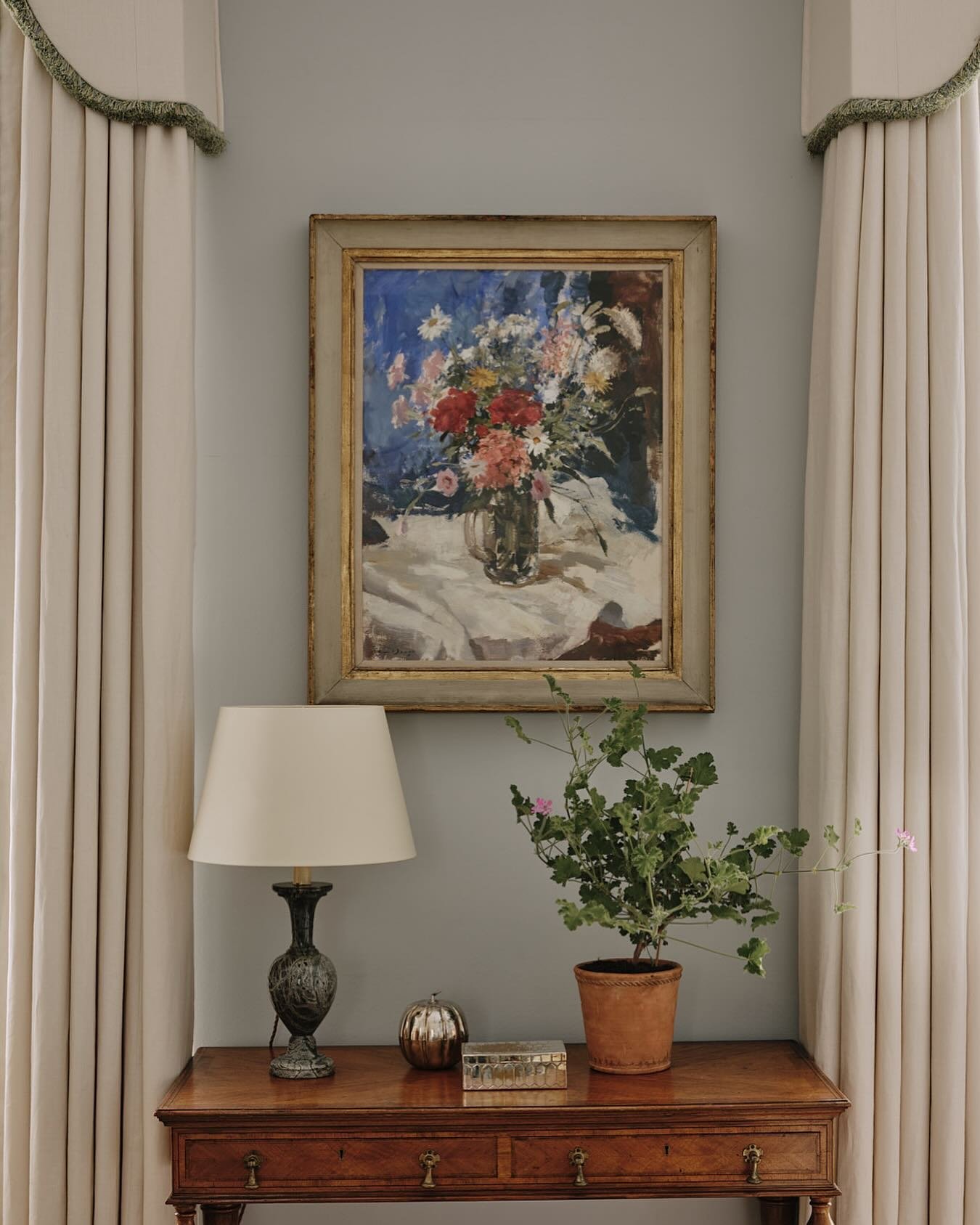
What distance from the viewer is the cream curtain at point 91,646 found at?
2.06 m

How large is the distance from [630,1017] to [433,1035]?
34 cm

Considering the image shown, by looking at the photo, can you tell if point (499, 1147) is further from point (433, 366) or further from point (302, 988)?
point (433, 366)

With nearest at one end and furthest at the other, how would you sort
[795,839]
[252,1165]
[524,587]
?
[252,1165]
[795,839]
[524,587]

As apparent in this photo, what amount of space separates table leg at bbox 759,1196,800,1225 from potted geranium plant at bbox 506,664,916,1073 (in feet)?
1.27

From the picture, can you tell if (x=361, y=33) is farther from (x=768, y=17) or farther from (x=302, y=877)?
(x=302, y=877)

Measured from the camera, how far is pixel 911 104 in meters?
2.14

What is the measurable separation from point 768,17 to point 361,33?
2.63ft

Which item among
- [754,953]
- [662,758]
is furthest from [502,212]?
[754,953]

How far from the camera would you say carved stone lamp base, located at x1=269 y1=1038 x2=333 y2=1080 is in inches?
78.9

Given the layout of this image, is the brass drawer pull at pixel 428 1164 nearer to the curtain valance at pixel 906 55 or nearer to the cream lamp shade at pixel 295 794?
the cream lamp shade at pixel 295 794

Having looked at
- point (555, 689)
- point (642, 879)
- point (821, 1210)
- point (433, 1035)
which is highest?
point (555, 689)

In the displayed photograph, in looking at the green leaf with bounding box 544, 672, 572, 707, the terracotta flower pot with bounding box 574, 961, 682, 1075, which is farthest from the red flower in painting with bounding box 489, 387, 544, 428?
the terracotta flower pot with bounding box 574, 961, 682, 1075

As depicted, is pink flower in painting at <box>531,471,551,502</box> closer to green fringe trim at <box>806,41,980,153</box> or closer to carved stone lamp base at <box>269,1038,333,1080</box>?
green fringe trim at <box>806,41,980,153</box>

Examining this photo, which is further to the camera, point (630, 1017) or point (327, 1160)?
point (630, 1017)
